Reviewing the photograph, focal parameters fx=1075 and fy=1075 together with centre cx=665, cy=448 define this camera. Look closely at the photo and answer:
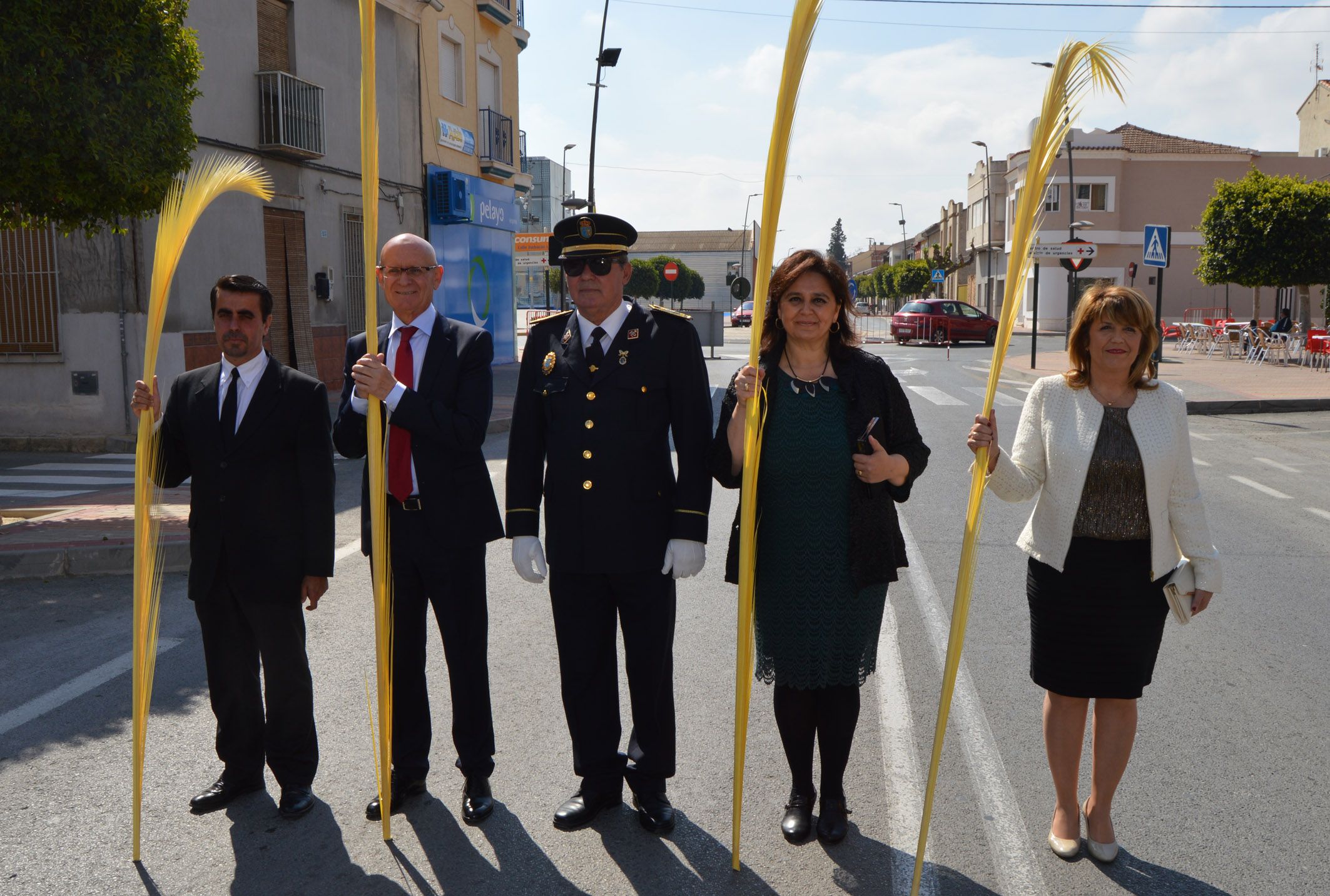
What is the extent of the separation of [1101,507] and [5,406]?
523 inches

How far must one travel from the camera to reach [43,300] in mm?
12648

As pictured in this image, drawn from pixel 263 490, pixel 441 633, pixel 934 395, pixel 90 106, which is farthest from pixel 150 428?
pixel 934 395

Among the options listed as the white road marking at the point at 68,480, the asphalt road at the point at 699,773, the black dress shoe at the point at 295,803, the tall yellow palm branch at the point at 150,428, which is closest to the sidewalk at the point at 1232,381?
the asphalt road at the point at 699,773

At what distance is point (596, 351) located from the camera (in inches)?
135

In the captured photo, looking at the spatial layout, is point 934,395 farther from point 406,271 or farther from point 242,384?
point 242,384

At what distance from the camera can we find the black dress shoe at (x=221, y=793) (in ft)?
11.5

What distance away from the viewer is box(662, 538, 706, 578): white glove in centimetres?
332

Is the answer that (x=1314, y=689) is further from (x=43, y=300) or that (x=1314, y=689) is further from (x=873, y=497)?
(x=43, y=300)

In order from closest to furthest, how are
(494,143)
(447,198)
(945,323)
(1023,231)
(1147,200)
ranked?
(1023,231)
(447,198)
(494,143)
(945,323)
(1147,200)

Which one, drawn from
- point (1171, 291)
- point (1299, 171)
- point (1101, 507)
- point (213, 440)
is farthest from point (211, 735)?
point (1299, 171)

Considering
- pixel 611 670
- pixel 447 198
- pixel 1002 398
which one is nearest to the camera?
pixel 611 670

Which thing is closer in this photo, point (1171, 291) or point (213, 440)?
point (213, 440)

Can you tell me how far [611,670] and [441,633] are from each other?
57cm

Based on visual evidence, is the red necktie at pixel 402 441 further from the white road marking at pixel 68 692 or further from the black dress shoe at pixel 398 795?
the white road marking at pixel 68 692
